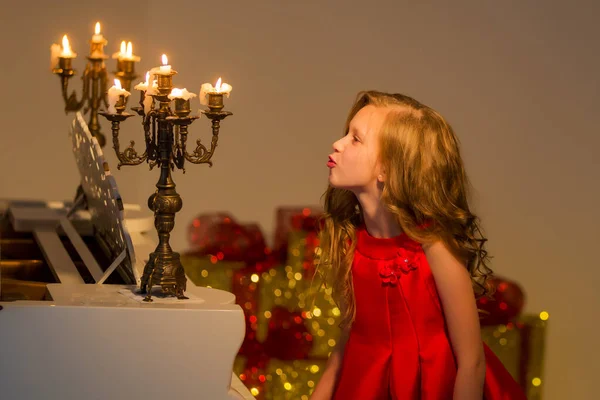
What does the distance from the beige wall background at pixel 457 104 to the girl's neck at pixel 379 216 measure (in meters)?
1.70

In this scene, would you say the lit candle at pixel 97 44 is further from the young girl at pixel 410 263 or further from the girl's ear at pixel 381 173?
the girl's ear at pixel 381 173

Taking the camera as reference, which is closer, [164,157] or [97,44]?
[164,157]

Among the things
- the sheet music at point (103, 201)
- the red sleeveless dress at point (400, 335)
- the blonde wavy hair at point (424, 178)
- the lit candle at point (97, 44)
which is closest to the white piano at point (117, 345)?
the sheet music at point (103, 201)

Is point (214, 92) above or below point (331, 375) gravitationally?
above

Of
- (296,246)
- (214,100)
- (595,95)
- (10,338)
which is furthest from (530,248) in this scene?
(10,338)

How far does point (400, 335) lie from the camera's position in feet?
7.68

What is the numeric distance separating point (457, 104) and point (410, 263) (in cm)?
188

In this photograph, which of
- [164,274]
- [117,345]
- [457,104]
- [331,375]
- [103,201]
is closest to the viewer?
[117,345]

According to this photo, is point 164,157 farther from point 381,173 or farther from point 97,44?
point 97,44

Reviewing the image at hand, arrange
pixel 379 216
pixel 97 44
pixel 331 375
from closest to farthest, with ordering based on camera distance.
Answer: pixel 379 216 < pixel 331 375 < pixel 97 44

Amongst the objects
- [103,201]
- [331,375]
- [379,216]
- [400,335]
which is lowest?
[331,375]

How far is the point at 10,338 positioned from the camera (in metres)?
2.07

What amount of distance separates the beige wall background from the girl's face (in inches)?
68.6

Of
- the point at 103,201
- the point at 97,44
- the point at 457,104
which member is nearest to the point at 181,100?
the point at 103,201
